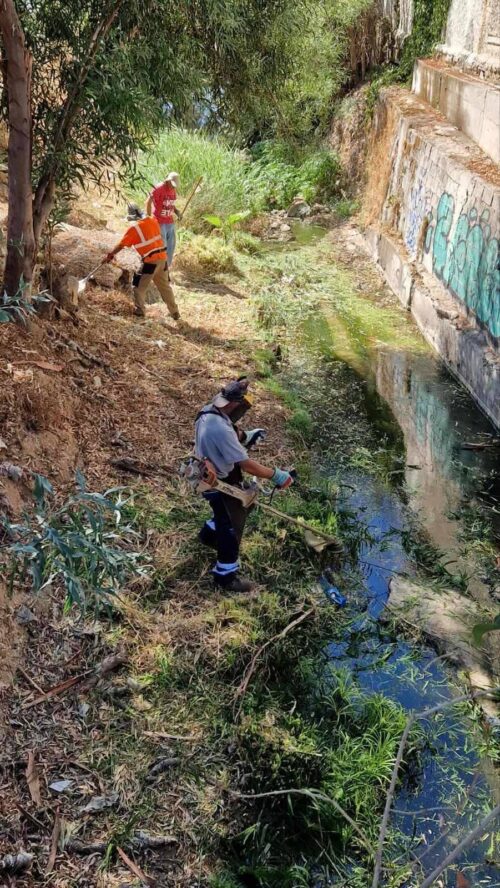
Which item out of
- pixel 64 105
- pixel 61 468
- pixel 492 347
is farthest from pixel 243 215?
pixel 61 468

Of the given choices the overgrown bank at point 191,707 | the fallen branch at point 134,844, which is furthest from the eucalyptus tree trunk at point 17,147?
the fallen branch at point 134,844

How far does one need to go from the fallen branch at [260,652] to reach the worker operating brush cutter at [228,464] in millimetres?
510

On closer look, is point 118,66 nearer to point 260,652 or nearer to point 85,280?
point 85,280

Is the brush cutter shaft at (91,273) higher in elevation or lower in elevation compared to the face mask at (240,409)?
lower

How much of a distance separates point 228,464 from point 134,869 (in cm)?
275

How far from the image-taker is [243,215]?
16.9 metres

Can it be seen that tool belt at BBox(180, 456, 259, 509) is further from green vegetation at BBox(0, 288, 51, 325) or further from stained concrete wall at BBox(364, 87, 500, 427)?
stained concrete wall at BBox(364, 87, 500, 427)

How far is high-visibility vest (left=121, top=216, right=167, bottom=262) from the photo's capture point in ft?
34.5

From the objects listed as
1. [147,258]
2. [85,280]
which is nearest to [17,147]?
[147,258]

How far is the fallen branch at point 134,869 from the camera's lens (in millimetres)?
4227

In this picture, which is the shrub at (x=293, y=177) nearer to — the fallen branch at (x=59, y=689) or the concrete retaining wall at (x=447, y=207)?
the concrete retaining wall at (x=447, y=207)

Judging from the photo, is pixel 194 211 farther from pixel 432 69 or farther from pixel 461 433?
pixel 461 433

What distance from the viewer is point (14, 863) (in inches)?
162

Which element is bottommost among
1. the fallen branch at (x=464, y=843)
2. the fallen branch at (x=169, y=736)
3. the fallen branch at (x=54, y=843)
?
the fallen branch at (x=169, y=736)
